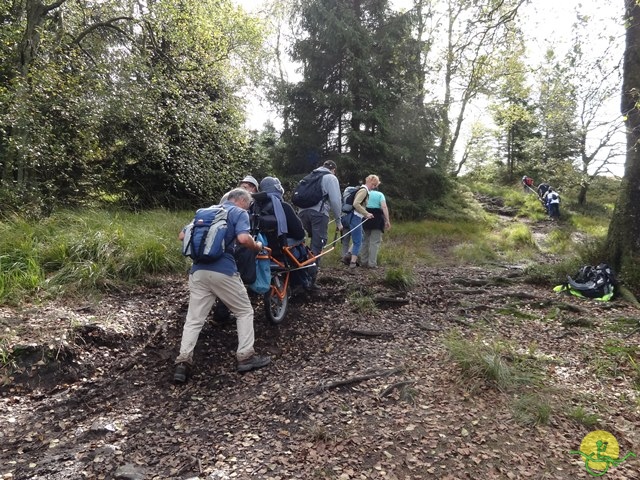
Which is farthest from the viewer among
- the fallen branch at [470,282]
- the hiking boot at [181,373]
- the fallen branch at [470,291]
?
the fallen branch at [470,282]

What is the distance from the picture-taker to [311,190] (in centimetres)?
648

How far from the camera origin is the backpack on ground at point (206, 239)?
3916 mm

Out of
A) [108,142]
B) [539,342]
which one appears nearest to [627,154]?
[539,342]

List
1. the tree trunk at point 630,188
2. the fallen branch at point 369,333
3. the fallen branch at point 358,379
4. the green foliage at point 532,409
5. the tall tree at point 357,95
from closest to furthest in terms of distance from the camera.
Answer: the green foliage at point 532,409 < the fallen branch at point 358,379 < the fallen branch at point 369,333 < the tree trunk at point 630,188 < the tall tree at point 357,95

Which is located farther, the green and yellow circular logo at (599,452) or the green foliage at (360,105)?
the green foliage at (360,105)

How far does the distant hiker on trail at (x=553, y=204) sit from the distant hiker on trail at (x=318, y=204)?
49.2ft

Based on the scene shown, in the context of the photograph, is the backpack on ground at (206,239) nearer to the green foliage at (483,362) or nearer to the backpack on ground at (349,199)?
the green foliage at (483,362)

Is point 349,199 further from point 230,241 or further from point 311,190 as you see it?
point 230,241

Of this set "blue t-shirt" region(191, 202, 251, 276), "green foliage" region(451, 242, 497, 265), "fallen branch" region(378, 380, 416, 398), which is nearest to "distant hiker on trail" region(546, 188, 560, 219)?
"green foliage" region(451, 242, 497, 265)

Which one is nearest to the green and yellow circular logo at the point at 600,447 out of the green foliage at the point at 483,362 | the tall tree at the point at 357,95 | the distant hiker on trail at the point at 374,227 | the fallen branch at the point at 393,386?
the green foliage at the point at 483,362

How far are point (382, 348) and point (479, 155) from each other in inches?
1145

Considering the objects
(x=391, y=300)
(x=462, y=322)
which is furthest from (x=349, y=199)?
(x=462, y=322)

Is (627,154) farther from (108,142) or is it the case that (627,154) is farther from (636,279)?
(108,142)

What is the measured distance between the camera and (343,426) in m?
3.31
